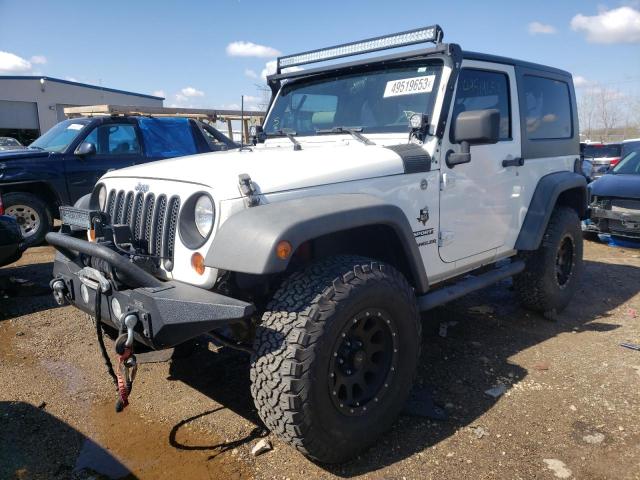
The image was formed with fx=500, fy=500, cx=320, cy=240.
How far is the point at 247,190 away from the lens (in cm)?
239

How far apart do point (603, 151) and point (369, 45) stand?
12.4 m

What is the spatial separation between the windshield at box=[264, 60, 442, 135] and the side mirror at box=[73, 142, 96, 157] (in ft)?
13.9

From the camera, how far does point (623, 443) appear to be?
9.07ft

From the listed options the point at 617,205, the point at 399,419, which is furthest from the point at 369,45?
the point at 617,205

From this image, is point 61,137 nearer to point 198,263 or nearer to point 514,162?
point 198,263

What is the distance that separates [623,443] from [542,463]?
545 millimetres

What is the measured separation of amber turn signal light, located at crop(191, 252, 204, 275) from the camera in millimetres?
2447

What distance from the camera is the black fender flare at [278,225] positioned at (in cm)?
216

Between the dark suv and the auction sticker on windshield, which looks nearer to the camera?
the auction sticker on windshield

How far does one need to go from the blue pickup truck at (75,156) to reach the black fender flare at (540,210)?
5.72 m

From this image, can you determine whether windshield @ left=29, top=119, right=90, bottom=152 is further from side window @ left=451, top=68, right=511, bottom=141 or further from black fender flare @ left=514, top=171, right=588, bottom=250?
black fender flare @ left=514, top=171, right=588, bottom=250

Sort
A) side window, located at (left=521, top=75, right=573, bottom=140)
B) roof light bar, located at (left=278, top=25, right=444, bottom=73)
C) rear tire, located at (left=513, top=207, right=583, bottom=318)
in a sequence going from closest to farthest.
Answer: roof light bar, located at (left=278, top=25, right=444, bottom=73) → side window, located at (left=521, top=75, right=573, bottom=140) → rear tire, located at (left=513, top=207, right=583, bottom=318)

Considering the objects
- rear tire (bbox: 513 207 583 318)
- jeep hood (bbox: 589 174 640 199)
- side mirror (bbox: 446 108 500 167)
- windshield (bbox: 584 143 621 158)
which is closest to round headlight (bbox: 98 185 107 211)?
side mirror (bbox: 446 108 500 167)

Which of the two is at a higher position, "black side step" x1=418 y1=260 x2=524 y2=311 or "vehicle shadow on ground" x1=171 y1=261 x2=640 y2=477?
"black side step" x1=418 y1=260 x2=524 y2=311
